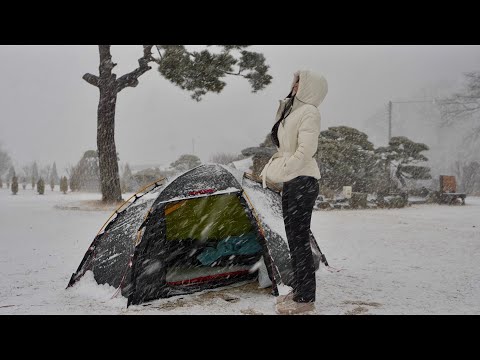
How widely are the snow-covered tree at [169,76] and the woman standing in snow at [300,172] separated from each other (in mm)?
7280

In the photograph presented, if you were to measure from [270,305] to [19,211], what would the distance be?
8148mm

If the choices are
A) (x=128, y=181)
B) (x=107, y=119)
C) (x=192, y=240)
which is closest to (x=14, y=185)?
(x=128, y=181)

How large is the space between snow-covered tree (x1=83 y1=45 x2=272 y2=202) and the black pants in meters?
7.51

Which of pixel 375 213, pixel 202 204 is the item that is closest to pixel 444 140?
pixel 375 213

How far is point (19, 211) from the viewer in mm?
9227

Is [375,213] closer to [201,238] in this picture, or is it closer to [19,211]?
[201,238]

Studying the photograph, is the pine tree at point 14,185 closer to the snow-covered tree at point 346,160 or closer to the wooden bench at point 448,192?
the snow-covered tree at point 346,160

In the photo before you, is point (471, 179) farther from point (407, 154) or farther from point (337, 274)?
point (337, 274)

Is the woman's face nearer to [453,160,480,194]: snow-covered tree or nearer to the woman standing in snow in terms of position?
the woman standing in snow

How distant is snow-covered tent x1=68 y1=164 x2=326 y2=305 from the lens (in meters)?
2.90

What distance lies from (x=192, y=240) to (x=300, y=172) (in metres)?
1.46

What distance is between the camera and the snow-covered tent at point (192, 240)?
290cm

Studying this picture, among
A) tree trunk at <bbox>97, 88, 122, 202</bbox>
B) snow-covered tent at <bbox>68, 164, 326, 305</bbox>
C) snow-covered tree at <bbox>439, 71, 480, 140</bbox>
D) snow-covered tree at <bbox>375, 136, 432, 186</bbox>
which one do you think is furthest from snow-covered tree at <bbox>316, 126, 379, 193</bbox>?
snow-covered tent at <bbox>68, 164, 326, 305</bbox>

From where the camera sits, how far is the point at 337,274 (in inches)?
147
